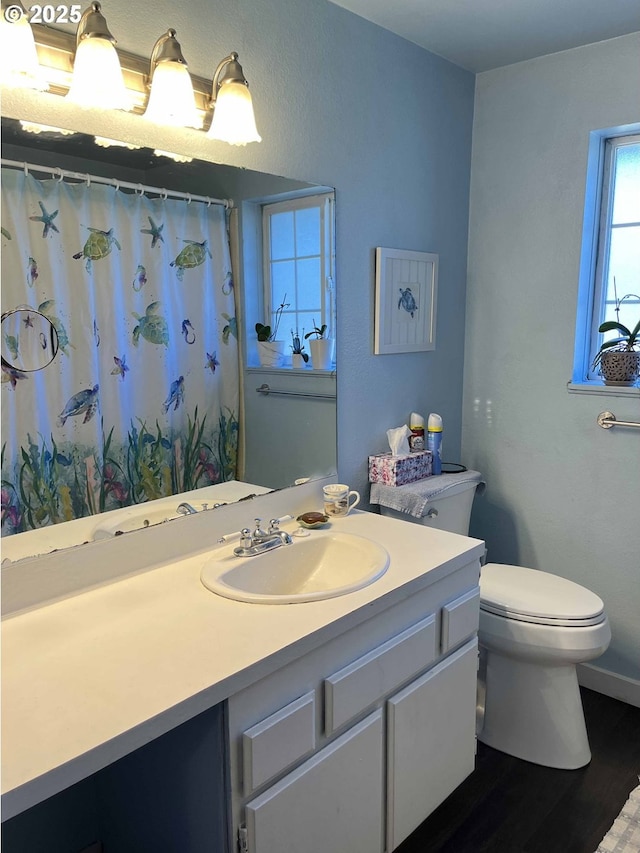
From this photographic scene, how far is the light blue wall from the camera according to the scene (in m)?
2.31

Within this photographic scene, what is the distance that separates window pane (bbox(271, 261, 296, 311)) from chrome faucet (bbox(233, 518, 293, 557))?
0.63m

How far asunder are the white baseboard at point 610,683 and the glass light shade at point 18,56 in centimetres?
249

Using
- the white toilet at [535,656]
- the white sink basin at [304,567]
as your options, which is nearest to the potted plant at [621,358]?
the white toilet at [535,656]

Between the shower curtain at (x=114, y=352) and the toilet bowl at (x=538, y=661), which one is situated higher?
the shower curtain at (x=114, y=352)

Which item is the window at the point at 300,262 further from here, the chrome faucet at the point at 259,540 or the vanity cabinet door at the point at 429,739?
the vanity cabinet door at the point at 429,739

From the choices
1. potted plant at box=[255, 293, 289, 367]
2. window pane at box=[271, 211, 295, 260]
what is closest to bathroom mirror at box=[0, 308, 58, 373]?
potted plant at box=[255, 293, 289, 367]

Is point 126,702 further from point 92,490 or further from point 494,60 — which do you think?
point 494,60

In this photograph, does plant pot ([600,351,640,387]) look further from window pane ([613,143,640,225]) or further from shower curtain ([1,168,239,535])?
shower curtain ([1,168,239,535])

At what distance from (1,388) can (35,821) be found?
3.28ft

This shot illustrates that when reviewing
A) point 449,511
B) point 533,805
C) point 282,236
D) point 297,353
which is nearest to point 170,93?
point 282,236

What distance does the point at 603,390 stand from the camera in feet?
7.70

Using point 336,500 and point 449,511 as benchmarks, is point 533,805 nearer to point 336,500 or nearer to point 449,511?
point 449,511

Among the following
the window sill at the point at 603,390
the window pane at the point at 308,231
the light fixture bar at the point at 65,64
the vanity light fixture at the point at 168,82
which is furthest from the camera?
the window sill at the point at 603,390

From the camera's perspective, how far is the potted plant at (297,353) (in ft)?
6.33
